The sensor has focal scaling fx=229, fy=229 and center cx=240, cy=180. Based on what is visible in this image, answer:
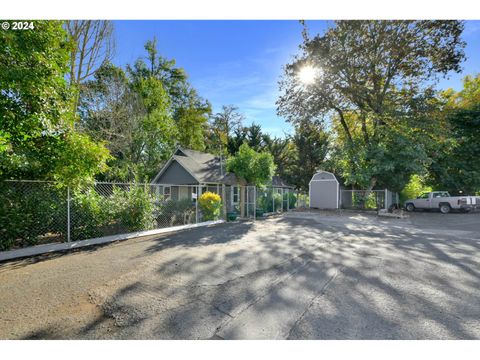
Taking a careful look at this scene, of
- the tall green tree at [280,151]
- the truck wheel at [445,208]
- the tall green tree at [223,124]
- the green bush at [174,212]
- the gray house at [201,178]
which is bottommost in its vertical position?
the truck wheel at [445,208]

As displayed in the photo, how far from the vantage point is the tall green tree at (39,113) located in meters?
4.99

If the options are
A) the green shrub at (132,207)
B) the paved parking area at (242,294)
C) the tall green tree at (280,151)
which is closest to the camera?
the paved parking area at (242,294)

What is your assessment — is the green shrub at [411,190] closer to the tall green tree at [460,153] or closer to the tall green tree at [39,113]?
the tall green tree at [460,153]

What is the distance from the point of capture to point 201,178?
595 inches

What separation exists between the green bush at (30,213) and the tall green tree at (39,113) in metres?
0.50

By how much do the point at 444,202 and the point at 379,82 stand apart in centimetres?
1071

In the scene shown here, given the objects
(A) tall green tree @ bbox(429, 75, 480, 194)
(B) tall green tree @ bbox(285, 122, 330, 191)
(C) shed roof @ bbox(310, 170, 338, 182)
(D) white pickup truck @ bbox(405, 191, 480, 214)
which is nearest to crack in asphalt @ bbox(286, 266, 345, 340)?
(C) shed roof @ bbox(310, 170, 338, 182)

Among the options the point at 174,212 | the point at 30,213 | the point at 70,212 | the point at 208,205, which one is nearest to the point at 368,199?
the point at 208,205

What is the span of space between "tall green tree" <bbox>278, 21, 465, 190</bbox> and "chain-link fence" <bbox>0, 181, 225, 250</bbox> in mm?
15419

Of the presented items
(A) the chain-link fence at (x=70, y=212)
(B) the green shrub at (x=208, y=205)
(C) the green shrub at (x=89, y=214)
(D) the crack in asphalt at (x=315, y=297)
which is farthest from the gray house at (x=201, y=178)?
(D) the crack in asphalt at (x=315, y=297)

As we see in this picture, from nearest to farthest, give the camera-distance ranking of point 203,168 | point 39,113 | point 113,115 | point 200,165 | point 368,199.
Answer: point 39,113, point 113,115, point 203,168, point 200,165, point 368,199

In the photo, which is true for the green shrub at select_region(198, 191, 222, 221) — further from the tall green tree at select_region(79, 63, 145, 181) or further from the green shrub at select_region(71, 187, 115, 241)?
the tall green tree at select_region(79, 63, 145, 181)

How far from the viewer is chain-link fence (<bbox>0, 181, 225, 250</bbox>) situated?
5488 millimetres

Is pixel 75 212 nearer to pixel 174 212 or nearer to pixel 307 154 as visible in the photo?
pixel 174 212
